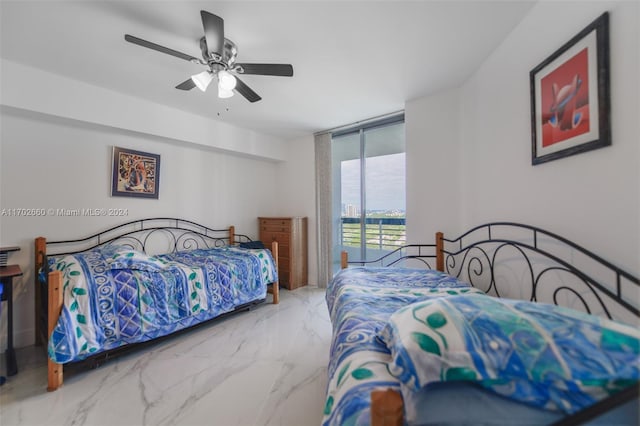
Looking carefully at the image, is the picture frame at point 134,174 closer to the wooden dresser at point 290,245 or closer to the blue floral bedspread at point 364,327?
the wooden dresser at point 290,245

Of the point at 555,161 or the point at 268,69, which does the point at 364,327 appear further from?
the point at 268,69

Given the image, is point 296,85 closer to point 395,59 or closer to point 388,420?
point 395,59

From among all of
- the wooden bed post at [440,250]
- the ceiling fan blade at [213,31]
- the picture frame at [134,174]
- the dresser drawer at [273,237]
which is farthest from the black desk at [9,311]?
the wooden bed post at [440,250]

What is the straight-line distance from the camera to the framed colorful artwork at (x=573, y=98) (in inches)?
41.8

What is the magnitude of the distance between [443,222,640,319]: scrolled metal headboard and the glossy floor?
4.89 feet

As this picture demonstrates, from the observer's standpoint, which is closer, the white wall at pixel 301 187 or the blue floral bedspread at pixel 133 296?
the blue floral bedspread at pixel 133 296

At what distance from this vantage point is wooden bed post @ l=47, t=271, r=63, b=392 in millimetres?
1616

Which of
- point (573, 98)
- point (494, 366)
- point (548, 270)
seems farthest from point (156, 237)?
point (573, 98)

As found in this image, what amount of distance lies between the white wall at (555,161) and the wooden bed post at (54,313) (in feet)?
10.1

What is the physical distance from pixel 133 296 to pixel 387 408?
215cm

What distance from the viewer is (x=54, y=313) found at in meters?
1.62

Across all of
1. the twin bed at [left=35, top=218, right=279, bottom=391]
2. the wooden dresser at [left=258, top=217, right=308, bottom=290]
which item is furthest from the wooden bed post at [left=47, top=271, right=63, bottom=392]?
the wooden dresser at [left=258, top=217, right=308, bottom=290]

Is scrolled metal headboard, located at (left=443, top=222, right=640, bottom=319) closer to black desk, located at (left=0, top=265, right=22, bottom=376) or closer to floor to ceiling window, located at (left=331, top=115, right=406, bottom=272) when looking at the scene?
floor to ceiling window, located at (left=331, top=115, right=406, bottom=272)

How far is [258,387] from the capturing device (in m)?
1.68
